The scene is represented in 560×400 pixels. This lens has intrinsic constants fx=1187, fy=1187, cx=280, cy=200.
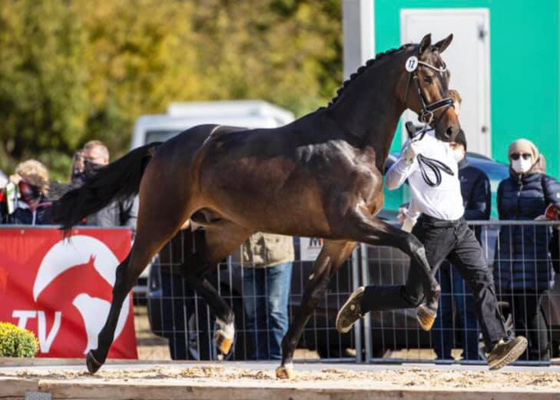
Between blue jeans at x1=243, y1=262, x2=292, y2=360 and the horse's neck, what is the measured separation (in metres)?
2.25

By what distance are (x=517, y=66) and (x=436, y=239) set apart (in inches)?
156

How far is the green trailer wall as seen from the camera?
1142cm

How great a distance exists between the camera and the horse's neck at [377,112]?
7.76 meters

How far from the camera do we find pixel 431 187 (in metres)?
8.05

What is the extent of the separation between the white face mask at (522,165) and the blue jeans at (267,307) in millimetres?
2003

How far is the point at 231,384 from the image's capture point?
7305 millimetres

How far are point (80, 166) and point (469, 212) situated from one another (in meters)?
3.68

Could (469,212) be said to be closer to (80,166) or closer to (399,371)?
(399,371)

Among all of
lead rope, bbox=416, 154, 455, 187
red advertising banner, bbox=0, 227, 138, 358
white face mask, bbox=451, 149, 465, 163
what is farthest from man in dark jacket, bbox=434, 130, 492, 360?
red advertising banner, bbox=0, 227, 138, 358

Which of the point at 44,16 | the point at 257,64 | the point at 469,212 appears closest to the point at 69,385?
the point at 469,212

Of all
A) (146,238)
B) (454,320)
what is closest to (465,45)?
(454,320)

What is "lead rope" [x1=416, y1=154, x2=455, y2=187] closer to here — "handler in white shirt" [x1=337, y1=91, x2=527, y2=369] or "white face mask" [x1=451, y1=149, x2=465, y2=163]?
"handler in white shirt" [x1=337, y1=91, x2=527, y2=369]

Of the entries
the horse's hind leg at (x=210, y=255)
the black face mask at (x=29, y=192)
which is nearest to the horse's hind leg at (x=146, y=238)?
the horse's hind leg at (x=210, y=255)

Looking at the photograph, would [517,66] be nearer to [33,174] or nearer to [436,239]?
[436,239]
